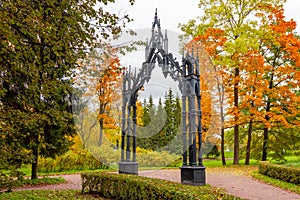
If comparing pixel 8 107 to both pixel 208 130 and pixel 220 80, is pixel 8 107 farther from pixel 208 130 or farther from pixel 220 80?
pixel 208 130

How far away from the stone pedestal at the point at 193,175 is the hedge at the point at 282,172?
9.93 feet

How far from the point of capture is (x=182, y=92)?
29.1 feet

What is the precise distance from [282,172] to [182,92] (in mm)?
4505

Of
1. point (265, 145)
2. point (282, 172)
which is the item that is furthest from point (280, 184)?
point (265, 145)

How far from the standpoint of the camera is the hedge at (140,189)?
4258 mm

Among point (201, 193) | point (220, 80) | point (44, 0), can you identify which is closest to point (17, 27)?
point (44, 0)

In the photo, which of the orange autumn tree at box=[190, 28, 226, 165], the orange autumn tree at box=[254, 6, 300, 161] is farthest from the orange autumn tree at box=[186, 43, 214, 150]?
the orange autumn tree at box=[254, 6, 300, 161]

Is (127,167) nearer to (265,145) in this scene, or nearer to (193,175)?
(193,175)

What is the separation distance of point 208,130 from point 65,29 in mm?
13604

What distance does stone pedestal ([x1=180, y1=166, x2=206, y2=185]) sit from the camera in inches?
324

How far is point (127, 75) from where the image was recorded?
11352mm

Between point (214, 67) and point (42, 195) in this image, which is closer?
point (42, 195)

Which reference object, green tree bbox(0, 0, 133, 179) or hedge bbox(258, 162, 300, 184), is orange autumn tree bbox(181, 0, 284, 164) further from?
green tree bbox(0, 0, 133, 179)

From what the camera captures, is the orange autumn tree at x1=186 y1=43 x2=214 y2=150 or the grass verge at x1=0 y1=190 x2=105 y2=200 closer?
the grass verge at x1=0 y1=190 x2=105 y2=200
